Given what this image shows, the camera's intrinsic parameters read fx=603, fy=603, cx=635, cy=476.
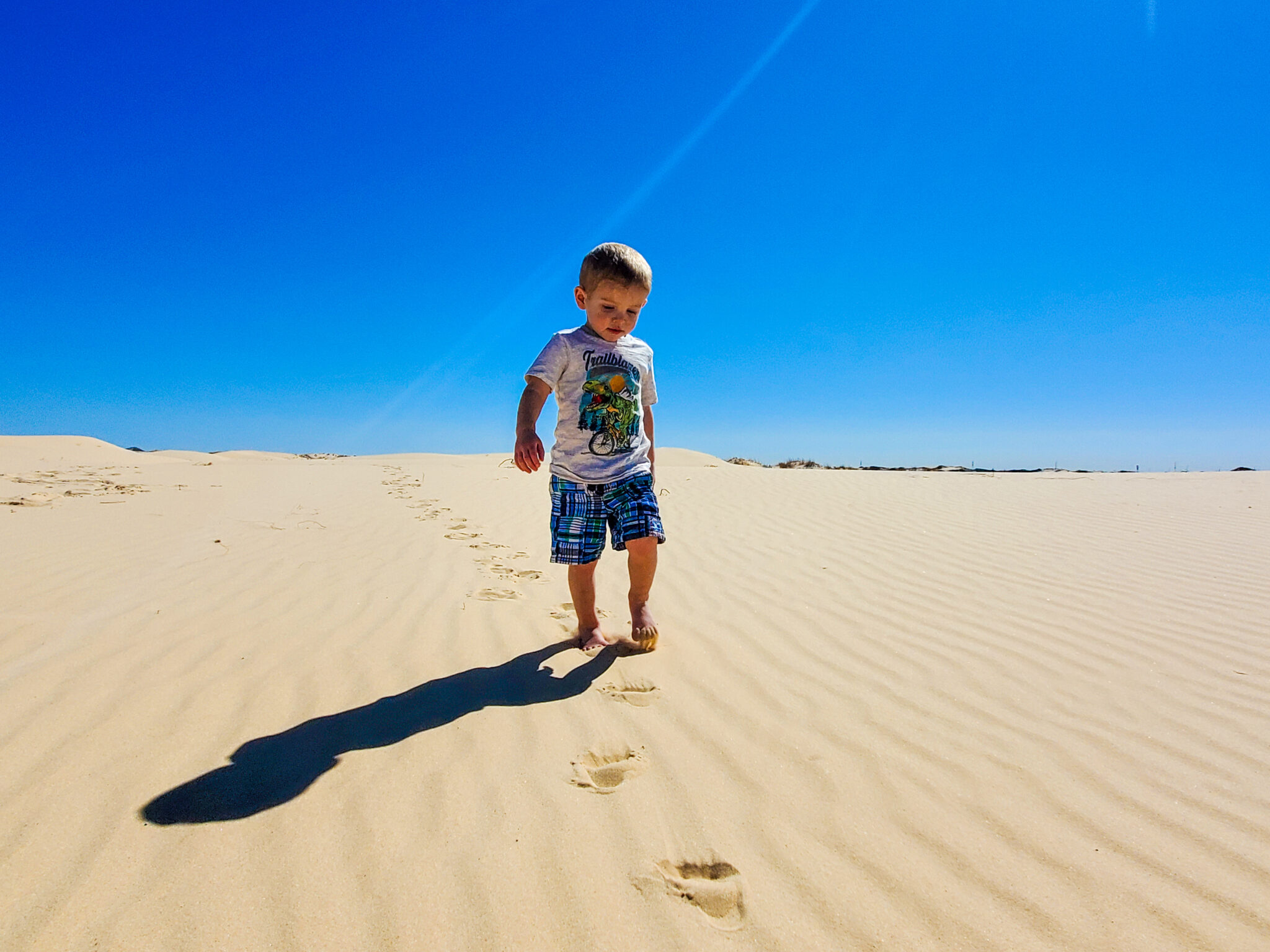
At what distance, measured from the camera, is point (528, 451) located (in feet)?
7.31

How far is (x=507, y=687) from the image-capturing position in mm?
2152

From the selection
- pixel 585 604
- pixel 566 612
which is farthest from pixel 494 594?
pixel 585 604

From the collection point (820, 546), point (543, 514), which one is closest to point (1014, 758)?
point (820, 546)

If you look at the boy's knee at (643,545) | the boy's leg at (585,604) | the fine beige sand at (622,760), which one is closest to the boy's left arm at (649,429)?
the boy's knee at (643,545)

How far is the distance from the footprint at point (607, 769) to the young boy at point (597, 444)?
794 millimetres

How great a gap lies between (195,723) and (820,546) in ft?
13.6

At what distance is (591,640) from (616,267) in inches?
59.7

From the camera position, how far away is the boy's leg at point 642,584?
7.97ft

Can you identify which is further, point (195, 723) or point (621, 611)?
point (621, 611)

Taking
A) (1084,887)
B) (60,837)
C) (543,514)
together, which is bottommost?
(1084,887)

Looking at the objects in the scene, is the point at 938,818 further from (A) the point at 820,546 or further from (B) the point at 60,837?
(A) the point at 820,546

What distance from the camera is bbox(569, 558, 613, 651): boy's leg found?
2.50 m

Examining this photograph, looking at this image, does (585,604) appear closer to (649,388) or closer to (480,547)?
(649,388)

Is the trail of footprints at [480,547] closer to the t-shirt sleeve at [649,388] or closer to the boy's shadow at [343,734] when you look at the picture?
the boy's shadow at [343,734]
